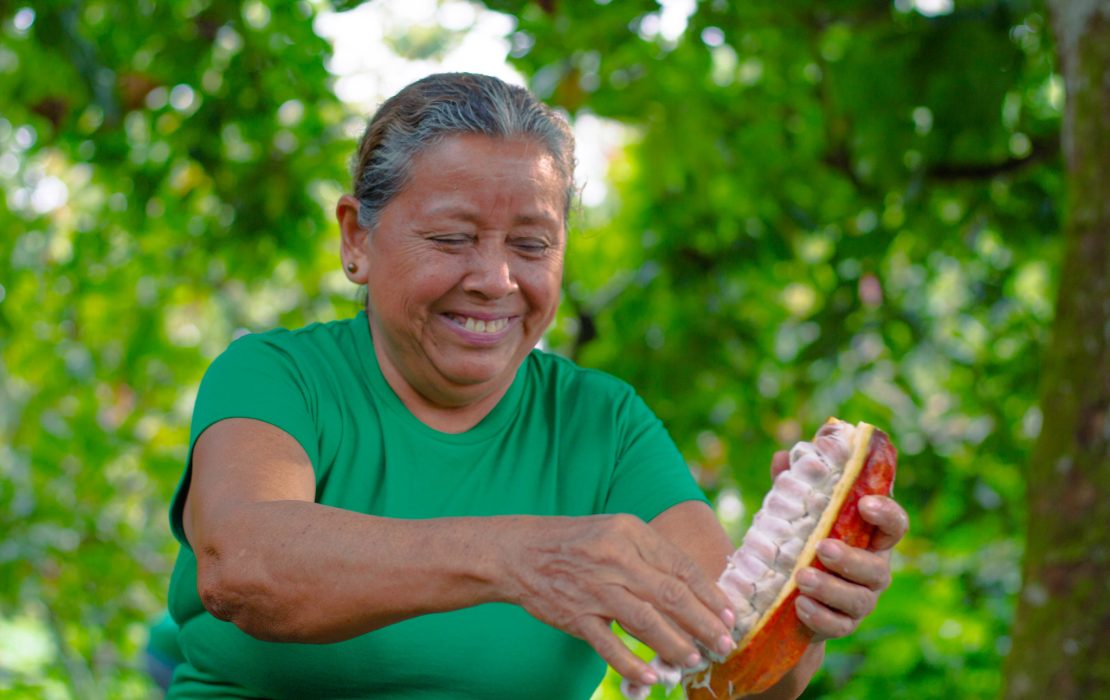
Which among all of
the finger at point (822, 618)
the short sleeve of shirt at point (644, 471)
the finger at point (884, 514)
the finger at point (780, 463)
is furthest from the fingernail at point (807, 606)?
the short sleeve of shirt at point (644, 471)

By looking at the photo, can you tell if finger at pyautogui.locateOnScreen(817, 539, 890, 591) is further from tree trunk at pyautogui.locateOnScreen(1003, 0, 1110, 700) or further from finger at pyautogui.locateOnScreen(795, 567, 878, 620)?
tree trunk at pyautogui.locateOnScreen(1003, 0, 1110, 700)

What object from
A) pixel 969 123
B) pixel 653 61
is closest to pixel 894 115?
pixel 969 123

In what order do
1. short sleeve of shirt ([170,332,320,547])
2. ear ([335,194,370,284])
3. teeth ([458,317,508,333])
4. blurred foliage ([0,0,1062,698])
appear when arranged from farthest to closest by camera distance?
blurred foliage ([0,0,1062,698]), ear ([335,194,370,284]), teeth ([458,317,508,333]), short sleeve of shirt ([170,332,320,547])

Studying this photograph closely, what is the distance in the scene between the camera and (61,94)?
4430mm

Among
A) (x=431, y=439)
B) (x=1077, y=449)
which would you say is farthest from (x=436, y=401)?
(x=1077, y=449)

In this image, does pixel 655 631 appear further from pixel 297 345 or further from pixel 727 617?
pixel 297 345

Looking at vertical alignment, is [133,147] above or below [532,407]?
above

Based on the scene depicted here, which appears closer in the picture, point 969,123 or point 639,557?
point 639,557

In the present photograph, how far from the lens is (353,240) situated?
85.7 inches

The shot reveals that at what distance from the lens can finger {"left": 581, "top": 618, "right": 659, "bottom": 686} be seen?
4.49 ft

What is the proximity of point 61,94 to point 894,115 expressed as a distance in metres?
2.86

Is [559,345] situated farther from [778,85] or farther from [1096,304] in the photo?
[1096,304]

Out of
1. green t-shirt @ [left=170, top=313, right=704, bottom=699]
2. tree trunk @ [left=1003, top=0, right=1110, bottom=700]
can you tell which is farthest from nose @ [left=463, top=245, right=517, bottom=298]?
tree trunk @ [left=1003, top=0, right=1110, bottom=700]

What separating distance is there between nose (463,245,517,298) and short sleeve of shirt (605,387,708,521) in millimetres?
384
